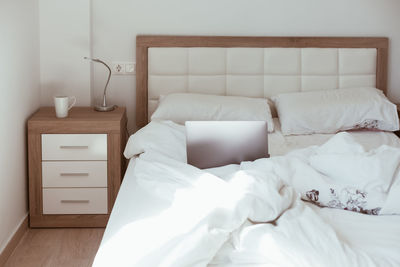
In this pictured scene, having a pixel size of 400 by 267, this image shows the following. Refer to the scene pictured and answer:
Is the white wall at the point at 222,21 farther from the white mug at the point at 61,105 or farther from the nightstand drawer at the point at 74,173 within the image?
the nightstand drawer at the point at 74,173

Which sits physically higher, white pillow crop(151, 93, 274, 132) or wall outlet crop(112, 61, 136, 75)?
wall outlet crop(112, 61, 136, 75)

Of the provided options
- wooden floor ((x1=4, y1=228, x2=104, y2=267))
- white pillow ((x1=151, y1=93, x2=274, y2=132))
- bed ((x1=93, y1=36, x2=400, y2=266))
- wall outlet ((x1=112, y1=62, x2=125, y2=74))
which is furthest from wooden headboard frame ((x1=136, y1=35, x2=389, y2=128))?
wooden floor ((x1=4, y1=228, x2=104, y2=267))

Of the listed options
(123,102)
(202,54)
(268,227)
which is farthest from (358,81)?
(268,227)

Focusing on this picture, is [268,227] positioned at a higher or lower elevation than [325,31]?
lower

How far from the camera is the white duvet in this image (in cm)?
177

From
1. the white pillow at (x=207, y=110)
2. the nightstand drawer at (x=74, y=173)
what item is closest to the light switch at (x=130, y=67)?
the white pillow at (x=207, y=110)

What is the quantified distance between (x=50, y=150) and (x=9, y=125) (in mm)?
368

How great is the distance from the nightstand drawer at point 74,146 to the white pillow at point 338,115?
109 cm

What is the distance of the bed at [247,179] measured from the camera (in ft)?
5.89

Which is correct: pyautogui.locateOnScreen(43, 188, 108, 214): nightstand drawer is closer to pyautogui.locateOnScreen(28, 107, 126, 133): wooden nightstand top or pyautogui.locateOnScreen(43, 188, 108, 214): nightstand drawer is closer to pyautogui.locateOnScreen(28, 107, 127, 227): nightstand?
pyautogui.locateOnScreen(28, 107, 127, 227): nightstand

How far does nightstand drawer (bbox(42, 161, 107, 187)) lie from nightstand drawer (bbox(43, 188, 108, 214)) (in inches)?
1.4

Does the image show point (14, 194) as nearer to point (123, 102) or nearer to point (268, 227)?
point (123, 102)

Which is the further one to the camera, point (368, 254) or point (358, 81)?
point (358, 81)

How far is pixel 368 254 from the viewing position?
6.07 feet
